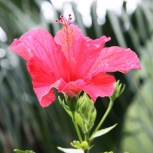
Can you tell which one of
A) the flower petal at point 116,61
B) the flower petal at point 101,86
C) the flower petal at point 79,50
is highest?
the flower petal at point 79,50

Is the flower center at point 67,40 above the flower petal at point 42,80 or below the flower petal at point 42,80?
above

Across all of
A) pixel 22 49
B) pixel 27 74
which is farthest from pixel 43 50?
pixel 27 74

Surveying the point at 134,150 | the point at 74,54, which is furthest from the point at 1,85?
the point at 134,150

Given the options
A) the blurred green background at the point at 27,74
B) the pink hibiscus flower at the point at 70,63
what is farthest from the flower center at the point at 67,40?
the blurred green background at the point at 27,74

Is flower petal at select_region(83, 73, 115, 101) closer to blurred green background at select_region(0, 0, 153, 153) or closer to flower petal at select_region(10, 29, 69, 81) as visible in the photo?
flower petal at select_region(10, 29, 69, 81)

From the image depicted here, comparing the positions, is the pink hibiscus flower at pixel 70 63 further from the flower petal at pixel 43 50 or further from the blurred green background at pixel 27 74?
the blurred green background at pixel 27 74

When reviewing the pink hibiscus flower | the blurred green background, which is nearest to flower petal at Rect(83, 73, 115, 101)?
the pink hibiscus flower

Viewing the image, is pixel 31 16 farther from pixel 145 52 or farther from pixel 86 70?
pixel 86 70
